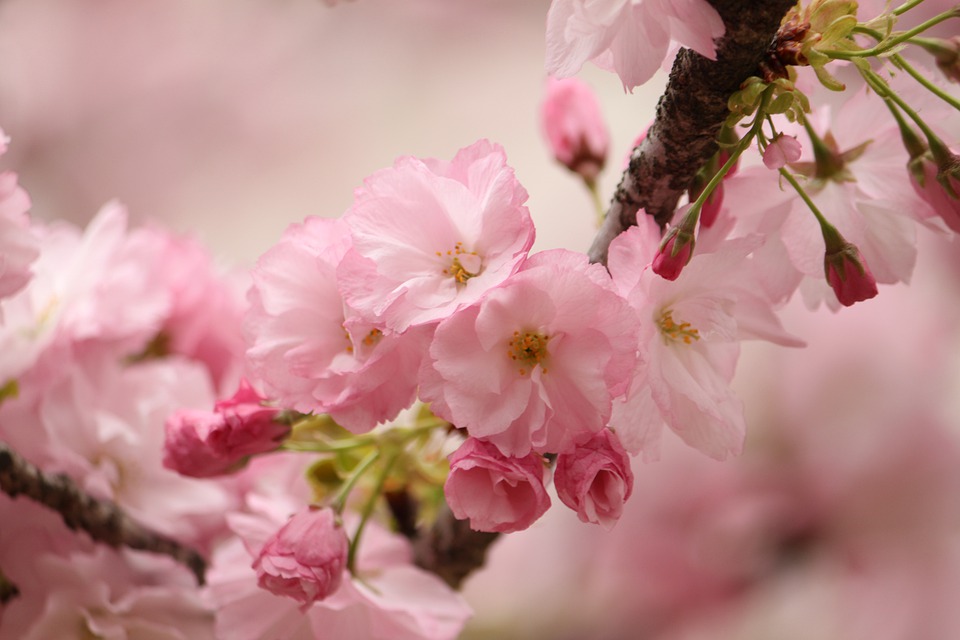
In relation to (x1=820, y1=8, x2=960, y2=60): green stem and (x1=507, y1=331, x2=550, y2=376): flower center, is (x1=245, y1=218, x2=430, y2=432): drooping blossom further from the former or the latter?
(x1=820, y1=8, x2=960, y2=60): green stem

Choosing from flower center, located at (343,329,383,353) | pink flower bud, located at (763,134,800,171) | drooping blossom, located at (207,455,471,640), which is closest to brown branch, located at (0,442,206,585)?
drooping blossom, located at (207,455,471,640)

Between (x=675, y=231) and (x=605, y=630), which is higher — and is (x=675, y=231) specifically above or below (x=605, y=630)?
above

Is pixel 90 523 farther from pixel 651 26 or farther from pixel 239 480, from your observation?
pixel 651 26

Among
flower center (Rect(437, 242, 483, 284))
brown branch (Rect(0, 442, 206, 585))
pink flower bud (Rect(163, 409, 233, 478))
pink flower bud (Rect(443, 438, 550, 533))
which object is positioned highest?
flower center (Rect(437, 242, 483, 284))

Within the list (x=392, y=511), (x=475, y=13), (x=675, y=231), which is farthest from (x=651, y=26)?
(x=475, y=13)

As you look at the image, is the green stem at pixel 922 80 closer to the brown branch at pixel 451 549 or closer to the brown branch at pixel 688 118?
the brown branch at pixel 688 118

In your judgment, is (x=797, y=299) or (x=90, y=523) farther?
(x=797, y=299)

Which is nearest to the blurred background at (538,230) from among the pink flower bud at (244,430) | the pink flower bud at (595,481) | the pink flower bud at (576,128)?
the pink flower bud at (576,128)
